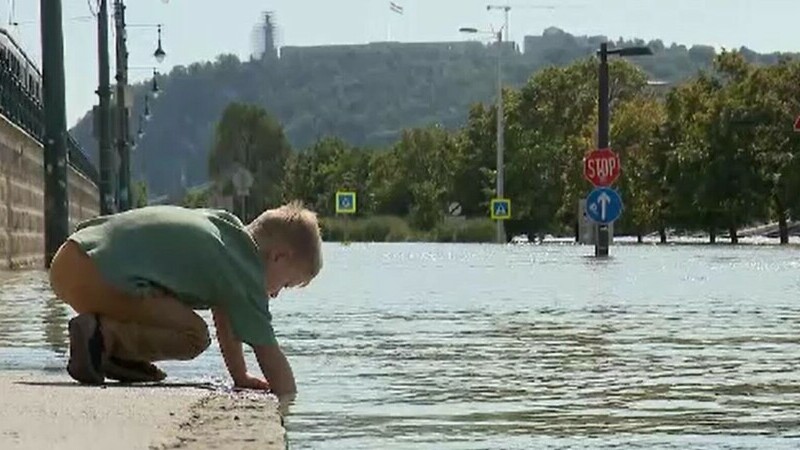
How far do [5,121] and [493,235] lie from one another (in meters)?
68.8

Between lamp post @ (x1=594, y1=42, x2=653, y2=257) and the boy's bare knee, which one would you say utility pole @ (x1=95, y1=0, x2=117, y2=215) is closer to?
lamp post @ (x1=594, y1=42, x2=653, y2=257)

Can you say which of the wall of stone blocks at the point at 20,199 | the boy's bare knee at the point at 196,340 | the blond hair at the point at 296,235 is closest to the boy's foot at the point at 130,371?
the boy's bare knee at the point at 196,340

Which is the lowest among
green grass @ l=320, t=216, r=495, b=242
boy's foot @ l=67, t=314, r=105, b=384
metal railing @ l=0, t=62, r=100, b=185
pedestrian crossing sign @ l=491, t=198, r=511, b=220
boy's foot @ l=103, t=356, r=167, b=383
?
green grass @ l=320, t=216, r=495, b=242

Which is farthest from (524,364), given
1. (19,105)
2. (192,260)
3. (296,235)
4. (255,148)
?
(255,148)

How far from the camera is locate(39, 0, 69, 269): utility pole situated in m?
27.2

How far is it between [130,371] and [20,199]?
82.0 feet

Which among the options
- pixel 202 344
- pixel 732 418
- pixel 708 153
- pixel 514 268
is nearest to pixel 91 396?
pixel 202 344

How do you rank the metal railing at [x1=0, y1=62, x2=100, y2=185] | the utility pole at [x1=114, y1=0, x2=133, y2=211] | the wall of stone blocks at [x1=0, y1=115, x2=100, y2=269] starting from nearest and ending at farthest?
the wall of stone blocks at [x1=0, y1=115, x2=100, y2=269]
the metal railing at [x1=0, y1=62, x2=100, y2=185]
the utility pole at [x1=114, y1=0, x2=133, y2=211]

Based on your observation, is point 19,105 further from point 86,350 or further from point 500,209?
point 500,209

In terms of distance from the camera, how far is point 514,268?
3106 cm

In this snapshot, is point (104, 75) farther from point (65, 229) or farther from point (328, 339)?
point (328, 339)

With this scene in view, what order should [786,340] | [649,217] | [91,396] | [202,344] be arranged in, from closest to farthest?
[91,396] < [202,344] < [786,340] < [649,217]

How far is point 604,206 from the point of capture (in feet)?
133

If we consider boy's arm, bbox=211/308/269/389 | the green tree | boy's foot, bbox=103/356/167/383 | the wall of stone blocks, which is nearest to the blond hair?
boy's arm, bbox=211/308/269/389
